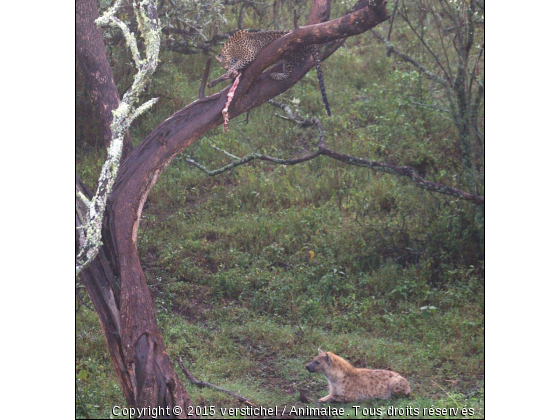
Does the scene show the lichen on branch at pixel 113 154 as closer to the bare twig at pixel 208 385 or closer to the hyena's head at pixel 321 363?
the bare twig at pixel 208 385

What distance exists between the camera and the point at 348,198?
8.56m

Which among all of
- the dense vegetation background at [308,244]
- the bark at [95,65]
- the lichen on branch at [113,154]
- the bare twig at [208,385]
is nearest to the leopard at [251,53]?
the lichen on branch at [113,154]

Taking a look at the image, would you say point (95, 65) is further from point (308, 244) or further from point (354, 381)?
point (354, 381)

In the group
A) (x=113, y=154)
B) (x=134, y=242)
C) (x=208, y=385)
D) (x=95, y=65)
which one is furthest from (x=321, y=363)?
(x=95, y=65)

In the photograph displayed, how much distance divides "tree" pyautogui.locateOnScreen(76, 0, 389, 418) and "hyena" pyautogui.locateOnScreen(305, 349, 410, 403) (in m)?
1.17

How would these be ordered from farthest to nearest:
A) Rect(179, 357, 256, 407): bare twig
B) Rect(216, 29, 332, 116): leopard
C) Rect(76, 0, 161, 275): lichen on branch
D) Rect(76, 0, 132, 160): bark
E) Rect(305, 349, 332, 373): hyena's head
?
Rect(76, 0, 132, 160): bark
Rect(216, 29, 332, 116): leopard
Rect(305, 349, 332, 373): hyena's head
Rect(179, 357, 256, 407): bare twig
Rect(76, 0, 161, 275): lichen on branch

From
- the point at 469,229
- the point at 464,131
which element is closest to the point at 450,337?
the point at 469,229

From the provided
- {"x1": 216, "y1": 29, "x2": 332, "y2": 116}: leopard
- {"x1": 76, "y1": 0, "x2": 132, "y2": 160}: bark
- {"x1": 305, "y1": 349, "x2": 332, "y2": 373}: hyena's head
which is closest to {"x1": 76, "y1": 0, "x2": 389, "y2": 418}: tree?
{"x1": 216, "y1": 29, "x2": 332, "y2": 116}: leopard

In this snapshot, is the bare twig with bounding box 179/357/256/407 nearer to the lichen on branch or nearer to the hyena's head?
the hyena's head

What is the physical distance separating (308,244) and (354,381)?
289 cm

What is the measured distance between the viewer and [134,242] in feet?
16.1

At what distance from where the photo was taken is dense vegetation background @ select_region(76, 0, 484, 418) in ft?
19.5

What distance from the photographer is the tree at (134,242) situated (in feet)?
14.8

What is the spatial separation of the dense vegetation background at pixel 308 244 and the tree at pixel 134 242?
1.92 feet
